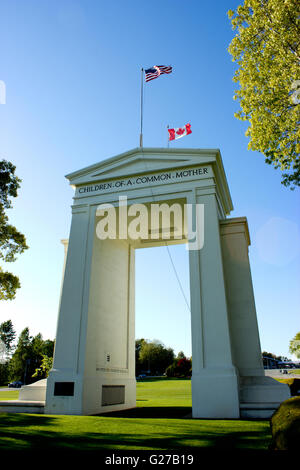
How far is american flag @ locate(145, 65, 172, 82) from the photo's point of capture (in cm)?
1770

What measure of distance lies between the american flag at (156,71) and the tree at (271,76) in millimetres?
4771

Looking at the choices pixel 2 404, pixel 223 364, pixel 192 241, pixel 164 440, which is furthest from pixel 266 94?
pixel 2 404

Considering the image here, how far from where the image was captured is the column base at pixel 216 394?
34.6 feet

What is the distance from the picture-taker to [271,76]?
12266 mm

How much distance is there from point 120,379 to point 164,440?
36.8ft

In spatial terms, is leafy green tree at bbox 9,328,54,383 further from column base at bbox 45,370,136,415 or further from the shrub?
the shrub

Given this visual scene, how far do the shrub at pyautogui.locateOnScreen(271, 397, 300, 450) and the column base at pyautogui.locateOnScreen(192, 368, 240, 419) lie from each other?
6922mm

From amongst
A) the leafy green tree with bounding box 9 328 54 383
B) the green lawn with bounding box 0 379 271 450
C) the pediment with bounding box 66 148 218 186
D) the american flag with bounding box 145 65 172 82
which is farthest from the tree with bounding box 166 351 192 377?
the green lawn with bounding box 0 379 271 450

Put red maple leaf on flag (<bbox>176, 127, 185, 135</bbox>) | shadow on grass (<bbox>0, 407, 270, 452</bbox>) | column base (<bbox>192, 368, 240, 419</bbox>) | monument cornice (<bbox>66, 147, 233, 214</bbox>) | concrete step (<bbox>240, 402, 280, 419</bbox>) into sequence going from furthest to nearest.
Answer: red maple leaf on flag (<bbox>176, 127, 185, 135</bbox>), monument cornice (<bbox>66, 147, 233, 214</bbox>), column base (<bbox>192, 368, 240, 419</bbox>), concrete step (<bbox>240, 402, 280, 419</bbox>), shadow on grass (<bbox>0, 407, 270, 452</bbox>)

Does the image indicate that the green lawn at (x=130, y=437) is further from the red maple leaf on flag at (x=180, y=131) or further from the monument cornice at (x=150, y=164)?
the red maple leaf on flag at (x=180, y=131)

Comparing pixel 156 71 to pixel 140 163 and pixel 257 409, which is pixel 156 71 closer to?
pixel 140 163

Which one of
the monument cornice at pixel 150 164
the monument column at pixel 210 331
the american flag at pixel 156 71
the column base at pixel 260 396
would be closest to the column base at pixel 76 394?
the monument column at pixel 210 331

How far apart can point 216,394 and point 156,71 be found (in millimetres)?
15878
